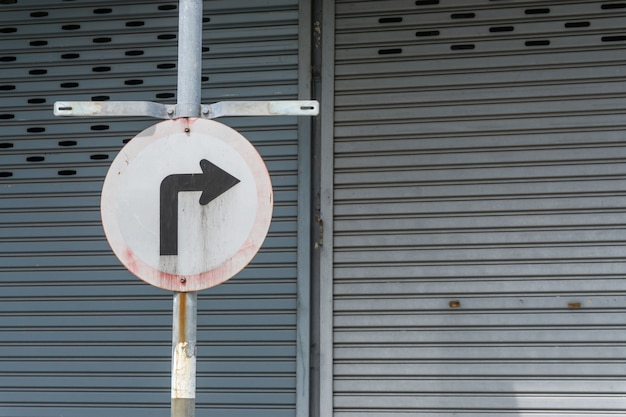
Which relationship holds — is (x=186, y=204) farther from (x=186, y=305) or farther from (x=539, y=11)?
(x=539, y=11)

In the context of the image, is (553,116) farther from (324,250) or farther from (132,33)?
(132,33)

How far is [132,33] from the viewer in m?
5.45

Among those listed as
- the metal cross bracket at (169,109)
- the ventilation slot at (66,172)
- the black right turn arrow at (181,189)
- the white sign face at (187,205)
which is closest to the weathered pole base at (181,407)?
the white sign face at (187,205)

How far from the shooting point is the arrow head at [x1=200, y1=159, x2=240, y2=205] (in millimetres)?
2775

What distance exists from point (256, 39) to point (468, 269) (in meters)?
2.02

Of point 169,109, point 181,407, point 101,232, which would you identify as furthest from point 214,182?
point 101,232

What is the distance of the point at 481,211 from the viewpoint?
500 cm

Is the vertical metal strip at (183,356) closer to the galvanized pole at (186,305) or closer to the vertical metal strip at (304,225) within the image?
the galvanized pole at (186,305)

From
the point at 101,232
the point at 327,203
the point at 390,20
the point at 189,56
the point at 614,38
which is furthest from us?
the point at 101,232

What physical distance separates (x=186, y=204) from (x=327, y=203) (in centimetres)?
237

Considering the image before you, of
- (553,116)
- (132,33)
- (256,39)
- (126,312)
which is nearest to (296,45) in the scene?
(256,39)

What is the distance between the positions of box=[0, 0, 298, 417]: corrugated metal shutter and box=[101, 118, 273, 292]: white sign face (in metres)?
2.35

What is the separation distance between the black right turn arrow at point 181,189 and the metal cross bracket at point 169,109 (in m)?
0.21

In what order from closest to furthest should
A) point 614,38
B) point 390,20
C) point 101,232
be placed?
point 614,38 → point 390,20 → point 101,232
